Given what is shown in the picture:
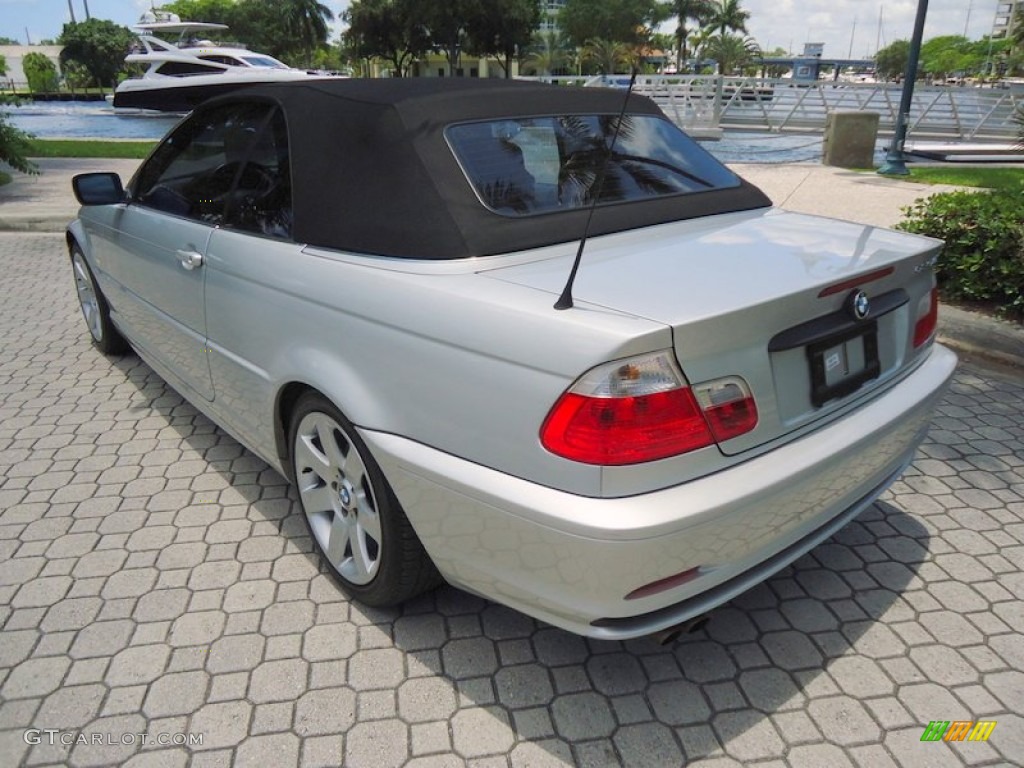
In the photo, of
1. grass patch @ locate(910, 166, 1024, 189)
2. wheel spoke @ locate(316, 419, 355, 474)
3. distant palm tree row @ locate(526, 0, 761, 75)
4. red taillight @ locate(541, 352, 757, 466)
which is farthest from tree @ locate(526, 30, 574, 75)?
red taillight @ locate(541, 352, 757, 466)

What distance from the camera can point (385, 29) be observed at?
194 feet

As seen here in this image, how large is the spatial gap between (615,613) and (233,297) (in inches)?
73.9

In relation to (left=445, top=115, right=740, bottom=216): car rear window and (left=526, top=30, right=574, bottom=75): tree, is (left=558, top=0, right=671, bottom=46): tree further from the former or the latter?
(left=445, top=115, right=740, bottom=216): car rear window

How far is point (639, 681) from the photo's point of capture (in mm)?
2359

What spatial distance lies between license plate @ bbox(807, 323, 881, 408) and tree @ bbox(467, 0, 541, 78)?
2318 inches

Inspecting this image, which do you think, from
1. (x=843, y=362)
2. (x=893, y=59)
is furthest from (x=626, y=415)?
(x=893, y=59)

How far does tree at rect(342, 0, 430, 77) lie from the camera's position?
188 ft

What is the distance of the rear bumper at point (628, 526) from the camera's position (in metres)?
1.82

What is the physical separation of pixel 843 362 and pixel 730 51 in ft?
315

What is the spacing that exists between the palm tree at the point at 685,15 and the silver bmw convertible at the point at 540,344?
89.5 meters

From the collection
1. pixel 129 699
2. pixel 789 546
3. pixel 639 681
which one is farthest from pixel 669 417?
pixel 129 699

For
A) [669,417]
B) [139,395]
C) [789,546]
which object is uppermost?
[669,417]

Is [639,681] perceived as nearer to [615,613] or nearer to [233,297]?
[615,613]

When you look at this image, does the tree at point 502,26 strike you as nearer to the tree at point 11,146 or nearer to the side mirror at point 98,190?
the tree at point 11,146
